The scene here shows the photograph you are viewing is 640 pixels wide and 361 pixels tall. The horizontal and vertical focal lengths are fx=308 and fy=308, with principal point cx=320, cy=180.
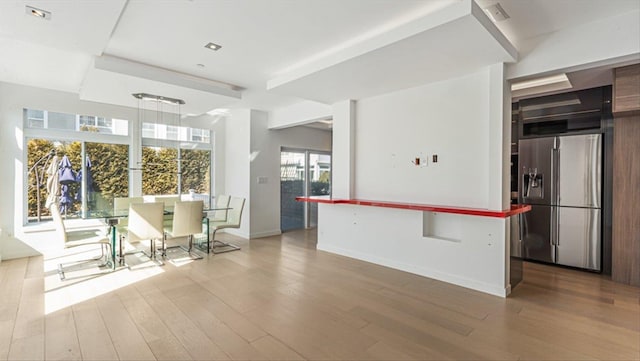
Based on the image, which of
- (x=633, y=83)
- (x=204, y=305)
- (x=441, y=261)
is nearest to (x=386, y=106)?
(x=441, y=261)

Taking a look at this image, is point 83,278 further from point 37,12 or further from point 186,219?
point 37,12

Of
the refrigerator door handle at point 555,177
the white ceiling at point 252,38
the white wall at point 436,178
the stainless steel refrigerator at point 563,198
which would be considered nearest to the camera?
the white ceiling at point 252,38

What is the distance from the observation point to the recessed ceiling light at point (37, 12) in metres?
2.49

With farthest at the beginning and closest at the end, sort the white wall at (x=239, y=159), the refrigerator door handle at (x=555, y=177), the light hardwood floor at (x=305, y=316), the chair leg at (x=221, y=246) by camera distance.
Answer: the white wall at (x=239, y=159)
the chair leg at (x=221, y=246)
the refrigerator door handle at (x=555, y=177)
the light hardwood floor at (x=305, y=316)

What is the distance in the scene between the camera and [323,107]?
220 inches

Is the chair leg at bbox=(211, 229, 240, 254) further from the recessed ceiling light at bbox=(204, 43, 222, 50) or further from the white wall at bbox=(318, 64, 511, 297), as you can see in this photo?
the recessed ceiling light at bbox=(204, 43, 222, 50)

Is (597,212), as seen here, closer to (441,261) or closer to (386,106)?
(441,261)

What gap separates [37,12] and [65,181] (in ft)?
11.6

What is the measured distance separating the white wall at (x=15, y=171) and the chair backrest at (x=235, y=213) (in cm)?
283

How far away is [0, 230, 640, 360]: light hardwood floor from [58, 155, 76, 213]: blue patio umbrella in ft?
4.12

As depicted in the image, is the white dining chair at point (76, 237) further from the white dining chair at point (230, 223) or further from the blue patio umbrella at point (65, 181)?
the white dining chair at point (230, 223)

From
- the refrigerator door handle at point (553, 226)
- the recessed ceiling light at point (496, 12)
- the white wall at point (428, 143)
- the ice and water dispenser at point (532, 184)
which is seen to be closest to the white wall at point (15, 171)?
the white wall at point (428, 143)

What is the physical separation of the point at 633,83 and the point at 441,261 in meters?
2.76

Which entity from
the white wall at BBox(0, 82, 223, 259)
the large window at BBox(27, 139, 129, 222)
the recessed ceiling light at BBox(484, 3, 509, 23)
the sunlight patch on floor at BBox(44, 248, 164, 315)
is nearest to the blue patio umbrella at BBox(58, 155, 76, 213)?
the large window at BBox(27, 139, 129, 222)
